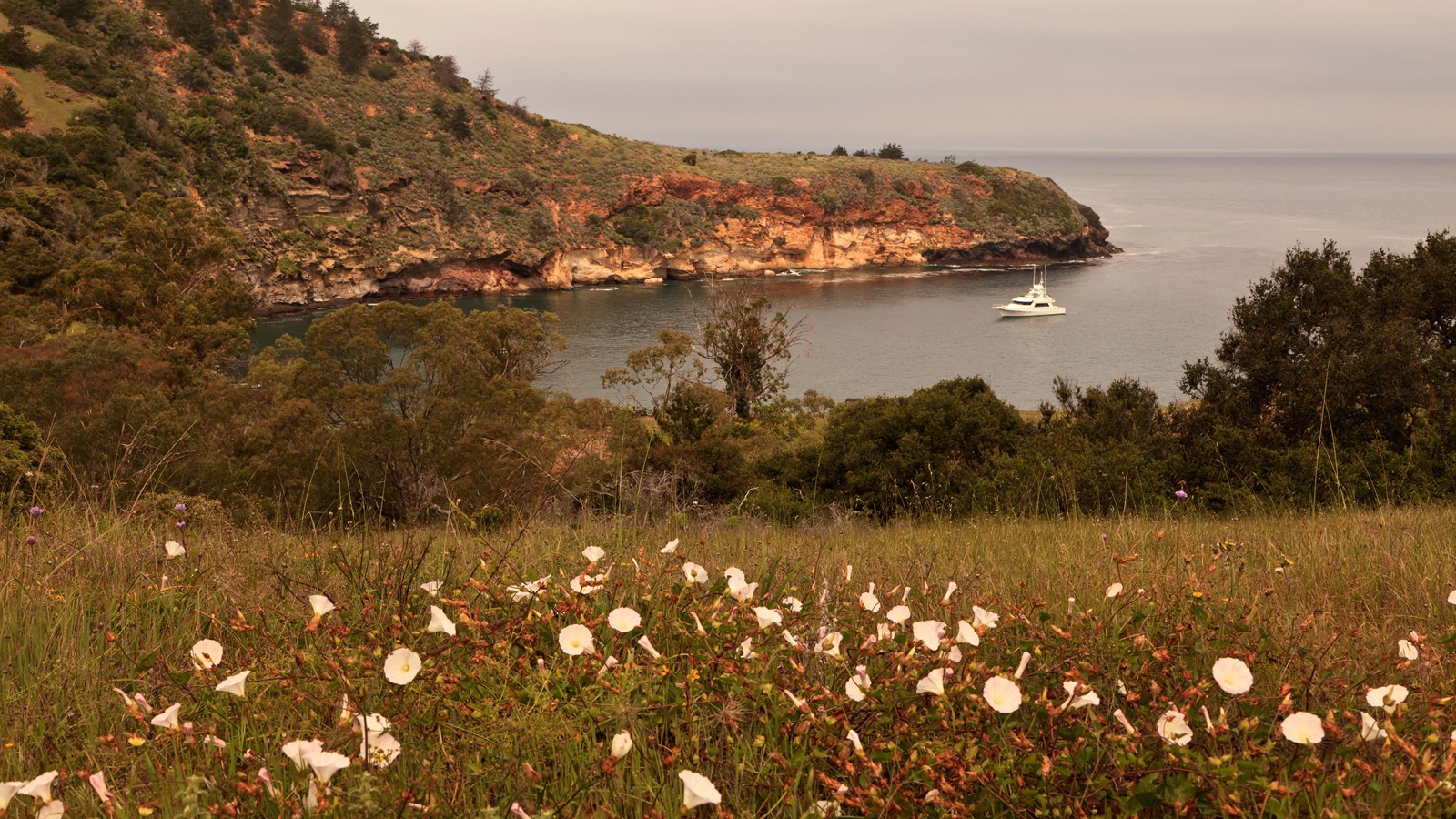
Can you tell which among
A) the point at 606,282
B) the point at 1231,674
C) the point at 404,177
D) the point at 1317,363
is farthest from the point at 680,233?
the point at 1231,674

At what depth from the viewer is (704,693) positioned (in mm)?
1920

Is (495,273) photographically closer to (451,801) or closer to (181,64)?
(181,64)

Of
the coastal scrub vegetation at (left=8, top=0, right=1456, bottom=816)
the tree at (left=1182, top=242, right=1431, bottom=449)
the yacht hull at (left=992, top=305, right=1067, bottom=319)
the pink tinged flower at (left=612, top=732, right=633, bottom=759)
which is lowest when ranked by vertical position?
the yacht hull at (left=992, top=305, right=1067, bottom=319)

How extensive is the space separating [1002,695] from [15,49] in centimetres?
7265

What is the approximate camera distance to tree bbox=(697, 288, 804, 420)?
34.3 metres

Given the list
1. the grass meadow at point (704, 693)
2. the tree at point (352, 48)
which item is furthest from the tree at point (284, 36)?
the grass meadow at point (704, 693)

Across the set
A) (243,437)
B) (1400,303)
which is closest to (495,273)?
(243,437)

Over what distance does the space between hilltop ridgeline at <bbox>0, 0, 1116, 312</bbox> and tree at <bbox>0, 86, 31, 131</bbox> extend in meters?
1.46

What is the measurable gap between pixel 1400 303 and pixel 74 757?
1937cm

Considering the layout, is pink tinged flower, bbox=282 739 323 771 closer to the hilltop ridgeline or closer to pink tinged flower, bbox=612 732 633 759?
pink tinged flower, bbox=612 732 633 759

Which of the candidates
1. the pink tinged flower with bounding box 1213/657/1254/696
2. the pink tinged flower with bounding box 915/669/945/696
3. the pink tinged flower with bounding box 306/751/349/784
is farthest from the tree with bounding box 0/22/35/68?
the pink tinged flower with bounding box 1213/657/1254/696

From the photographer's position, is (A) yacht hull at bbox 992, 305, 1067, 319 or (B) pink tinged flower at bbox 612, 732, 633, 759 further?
(A) yacht hull at bbox 992, 305, 1067, 319

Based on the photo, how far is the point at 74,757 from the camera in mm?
1849

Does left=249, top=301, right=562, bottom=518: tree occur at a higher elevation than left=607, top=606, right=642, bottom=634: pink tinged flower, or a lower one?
lower
